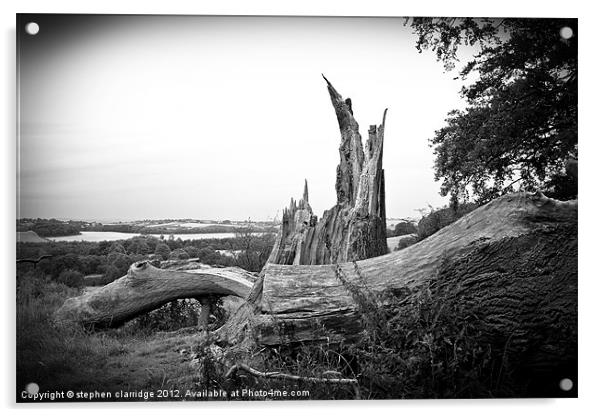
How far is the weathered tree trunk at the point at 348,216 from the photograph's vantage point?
5.06 metres

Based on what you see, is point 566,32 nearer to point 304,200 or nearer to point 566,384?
point 304,200

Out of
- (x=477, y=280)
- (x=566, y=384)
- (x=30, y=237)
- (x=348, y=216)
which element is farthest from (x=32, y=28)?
(x=566, y=384)

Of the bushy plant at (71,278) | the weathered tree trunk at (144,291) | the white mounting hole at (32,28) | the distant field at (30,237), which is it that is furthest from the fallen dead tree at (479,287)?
the white mounting hole at (32,28)

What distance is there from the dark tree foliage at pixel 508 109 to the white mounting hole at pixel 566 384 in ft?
5.03

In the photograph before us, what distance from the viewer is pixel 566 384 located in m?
4.50

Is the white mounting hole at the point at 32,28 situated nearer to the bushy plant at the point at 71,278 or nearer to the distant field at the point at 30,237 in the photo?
the distant field at the point at 30,237

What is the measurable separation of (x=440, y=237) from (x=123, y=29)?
3.14 meters

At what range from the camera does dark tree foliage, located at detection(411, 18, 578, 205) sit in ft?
15.3

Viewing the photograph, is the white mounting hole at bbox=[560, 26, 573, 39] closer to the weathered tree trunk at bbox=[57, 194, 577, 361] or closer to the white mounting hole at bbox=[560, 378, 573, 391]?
the weathered tree trunk at bbox=[57, 194, 577, 361]

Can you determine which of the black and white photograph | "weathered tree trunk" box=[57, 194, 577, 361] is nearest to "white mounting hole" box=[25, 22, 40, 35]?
the black and white photograph

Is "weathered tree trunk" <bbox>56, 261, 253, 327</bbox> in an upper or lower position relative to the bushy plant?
lower

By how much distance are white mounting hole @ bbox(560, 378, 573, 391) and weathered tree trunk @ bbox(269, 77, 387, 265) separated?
186 centimetres

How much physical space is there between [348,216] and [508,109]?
174cm
